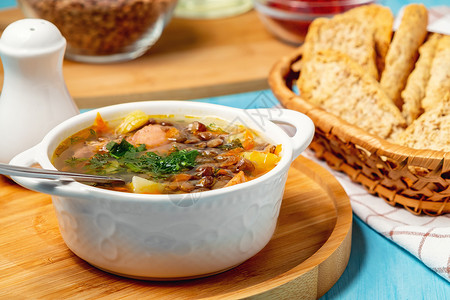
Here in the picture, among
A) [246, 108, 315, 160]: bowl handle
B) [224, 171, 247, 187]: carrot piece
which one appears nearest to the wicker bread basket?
[246, 108, 315, 160]: bowl handle

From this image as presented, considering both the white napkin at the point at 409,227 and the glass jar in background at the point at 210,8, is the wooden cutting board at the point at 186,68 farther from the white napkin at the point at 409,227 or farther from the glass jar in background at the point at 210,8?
the white napkin at the point at 409,227

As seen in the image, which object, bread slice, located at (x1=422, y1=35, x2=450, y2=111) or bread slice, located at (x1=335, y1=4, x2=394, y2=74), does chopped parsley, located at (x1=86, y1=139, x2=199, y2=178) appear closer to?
bread slice, located at (x1=422, y1=35, x2=450, y2=111)

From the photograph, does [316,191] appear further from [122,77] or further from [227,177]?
[122,77]

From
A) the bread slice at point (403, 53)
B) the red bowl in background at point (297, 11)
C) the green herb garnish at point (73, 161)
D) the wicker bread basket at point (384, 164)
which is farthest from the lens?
the red bowl in background at point (297, 11)

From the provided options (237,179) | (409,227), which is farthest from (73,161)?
(409,227)

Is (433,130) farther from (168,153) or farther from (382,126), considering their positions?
(168,153)

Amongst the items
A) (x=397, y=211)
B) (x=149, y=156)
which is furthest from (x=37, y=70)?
(x=397, y=211)

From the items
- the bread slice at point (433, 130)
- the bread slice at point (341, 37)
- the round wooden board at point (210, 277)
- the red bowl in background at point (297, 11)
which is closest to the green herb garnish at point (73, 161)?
the round wooden board at point (210, 277)
